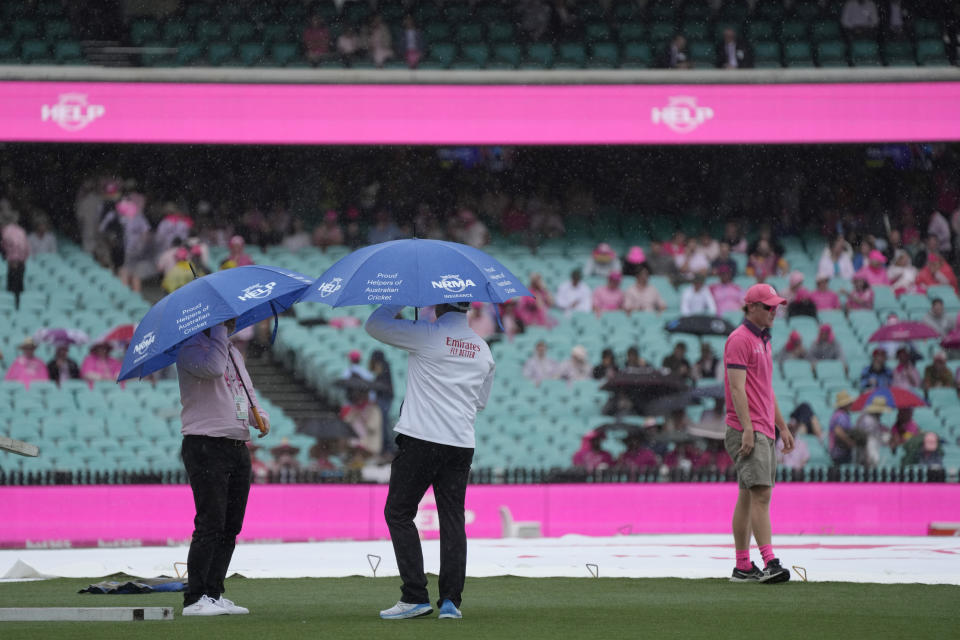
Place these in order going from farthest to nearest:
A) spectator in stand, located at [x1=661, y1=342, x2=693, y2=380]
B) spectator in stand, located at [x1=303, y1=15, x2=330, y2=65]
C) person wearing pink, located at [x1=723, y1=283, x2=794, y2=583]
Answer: spectator in stand, located at [x1=303, y1=15, x2=330, y2=65]
spectator in stand, located at [x1=661, y1=342, x2=693, y2=380]
person wearing pink, located at [x1=723, y1=283, x2=794, y2=583]

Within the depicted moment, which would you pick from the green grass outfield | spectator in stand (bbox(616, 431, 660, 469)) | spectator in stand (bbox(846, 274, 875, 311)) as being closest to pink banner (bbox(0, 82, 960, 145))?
spectator in stand (bbox(846, 274, 875, 311))

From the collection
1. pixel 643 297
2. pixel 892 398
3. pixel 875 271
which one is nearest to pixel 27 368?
pixel 643 297

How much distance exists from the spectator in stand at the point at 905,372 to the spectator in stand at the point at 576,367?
13.9ft

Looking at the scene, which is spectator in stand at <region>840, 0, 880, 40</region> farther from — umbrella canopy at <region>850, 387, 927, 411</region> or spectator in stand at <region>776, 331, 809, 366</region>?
umbrella canopy at <region>850, 387, 927, 411</region>

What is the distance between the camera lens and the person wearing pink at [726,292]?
20.9 m

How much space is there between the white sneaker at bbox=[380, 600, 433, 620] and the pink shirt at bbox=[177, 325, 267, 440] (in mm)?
1142

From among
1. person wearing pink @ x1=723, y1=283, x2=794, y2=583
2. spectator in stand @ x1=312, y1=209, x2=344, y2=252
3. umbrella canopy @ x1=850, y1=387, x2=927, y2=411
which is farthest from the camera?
spectator in stand @ x1=312, y1=209, x2=344, y2=252

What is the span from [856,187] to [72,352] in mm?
13123

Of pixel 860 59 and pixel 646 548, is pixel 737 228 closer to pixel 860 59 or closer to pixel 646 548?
pixel 860 59

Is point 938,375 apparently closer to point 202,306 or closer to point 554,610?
point 554,610

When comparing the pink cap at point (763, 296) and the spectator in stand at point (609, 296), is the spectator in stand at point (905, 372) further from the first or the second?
the pink cap at point (763, 296)

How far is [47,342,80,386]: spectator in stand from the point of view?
1902 cm

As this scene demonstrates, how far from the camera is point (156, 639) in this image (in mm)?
6000

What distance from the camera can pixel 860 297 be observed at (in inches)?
843
